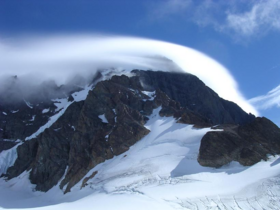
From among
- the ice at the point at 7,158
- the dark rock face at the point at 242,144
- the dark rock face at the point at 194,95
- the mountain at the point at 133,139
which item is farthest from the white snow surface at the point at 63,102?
the dark rock face at the point at 242,144

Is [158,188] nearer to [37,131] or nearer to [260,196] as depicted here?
[260,196]

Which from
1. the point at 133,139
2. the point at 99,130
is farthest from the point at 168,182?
the point at 99,130

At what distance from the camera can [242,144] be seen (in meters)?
45.1

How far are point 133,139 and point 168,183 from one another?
875 inches

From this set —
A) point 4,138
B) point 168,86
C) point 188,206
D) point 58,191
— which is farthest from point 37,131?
point 188,206

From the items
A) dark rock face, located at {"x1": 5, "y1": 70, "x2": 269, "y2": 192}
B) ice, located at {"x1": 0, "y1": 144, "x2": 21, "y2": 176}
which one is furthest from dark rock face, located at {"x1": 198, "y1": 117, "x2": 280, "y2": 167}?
ice, located at {"x1": 0, "y1": 144, "x2": 21, "y2": 176}

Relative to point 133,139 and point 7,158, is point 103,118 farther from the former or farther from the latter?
point 7,158

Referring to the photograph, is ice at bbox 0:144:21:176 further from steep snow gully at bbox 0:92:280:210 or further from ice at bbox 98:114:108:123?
ice at bbox 98:114:108:123

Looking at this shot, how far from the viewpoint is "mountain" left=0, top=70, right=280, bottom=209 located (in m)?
41.9

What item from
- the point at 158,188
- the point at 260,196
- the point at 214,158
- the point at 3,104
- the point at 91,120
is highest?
the point at 3,104

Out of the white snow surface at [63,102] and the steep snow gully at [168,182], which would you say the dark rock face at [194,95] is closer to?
the white snow surface at [63,102]

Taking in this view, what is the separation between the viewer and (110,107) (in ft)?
237

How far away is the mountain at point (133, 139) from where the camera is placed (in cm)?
4188

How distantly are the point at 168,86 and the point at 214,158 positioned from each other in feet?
205
